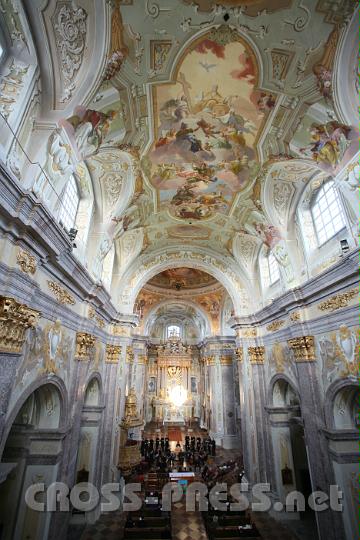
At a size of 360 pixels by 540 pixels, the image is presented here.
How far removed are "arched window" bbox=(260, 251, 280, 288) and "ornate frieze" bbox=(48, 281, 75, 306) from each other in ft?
30.9

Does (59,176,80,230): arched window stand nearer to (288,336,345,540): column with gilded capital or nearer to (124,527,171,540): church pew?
(288,336,345,540): column with gilded capital

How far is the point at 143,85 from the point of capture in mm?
7055

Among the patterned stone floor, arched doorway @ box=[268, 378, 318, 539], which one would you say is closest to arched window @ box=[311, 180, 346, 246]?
arched doorway @ box=[268, 378, 318, 539]

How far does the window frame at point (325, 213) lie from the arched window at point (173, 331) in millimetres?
27035

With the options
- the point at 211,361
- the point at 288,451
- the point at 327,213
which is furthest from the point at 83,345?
the point at 211,361

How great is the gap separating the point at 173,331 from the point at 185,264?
19757 mm

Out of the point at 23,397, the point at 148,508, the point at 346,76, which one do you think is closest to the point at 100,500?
the point at 148,508

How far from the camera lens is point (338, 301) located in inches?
323

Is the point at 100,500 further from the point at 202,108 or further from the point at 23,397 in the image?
the point at 202,108

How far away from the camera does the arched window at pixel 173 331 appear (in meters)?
34.9

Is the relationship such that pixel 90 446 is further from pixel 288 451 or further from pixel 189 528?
pixel 288 451

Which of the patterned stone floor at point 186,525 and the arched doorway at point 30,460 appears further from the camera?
the patterned stone floor at point 186,525

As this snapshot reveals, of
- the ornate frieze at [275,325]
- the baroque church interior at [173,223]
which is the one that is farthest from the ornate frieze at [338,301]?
the ornate frieze at [275,325]

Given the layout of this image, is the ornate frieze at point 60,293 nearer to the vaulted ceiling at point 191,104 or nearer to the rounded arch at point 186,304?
the vaulted ceiling at point 191,104
